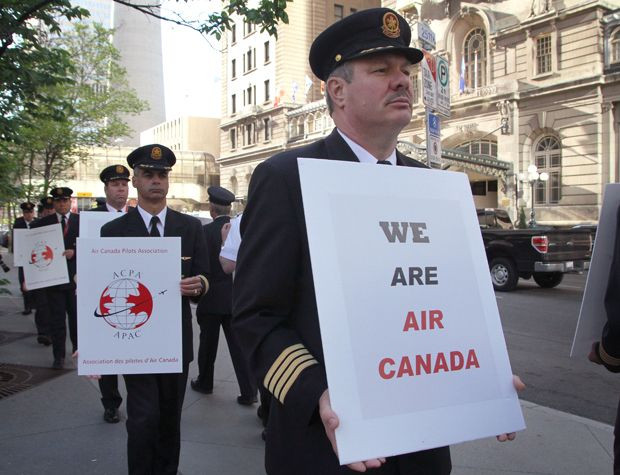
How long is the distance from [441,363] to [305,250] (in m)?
0.50

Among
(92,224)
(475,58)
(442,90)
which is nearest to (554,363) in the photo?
(442,90)

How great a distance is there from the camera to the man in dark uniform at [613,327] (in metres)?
2.14

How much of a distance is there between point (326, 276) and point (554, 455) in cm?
362

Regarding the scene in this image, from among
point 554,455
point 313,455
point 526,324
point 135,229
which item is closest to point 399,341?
point 313,455

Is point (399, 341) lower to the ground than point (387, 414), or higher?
higher

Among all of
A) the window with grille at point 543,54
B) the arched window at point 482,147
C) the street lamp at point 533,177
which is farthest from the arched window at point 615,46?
the arched window at point 482,147

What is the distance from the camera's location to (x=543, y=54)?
3050 cm

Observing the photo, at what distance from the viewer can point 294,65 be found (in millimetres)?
55812

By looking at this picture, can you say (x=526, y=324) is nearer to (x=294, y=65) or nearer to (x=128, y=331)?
(x=128, y=331)

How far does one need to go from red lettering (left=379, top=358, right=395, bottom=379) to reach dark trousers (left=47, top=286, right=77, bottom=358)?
6.01 m

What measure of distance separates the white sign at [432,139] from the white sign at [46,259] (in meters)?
4.55

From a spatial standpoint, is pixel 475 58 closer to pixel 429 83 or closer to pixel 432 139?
pixel 429 83

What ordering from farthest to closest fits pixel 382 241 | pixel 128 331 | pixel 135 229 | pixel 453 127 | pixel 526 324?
pixel 453 127, pixel 526 324, pixel 135 229, pixel 128 331, pixel 382 241

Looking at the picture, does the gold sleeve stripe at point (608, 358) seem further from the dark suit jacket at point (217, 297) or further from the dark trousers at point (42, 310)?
the dark trousers at point (42, 310)
